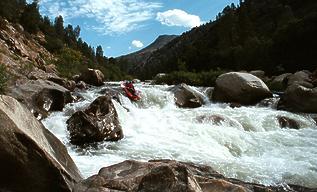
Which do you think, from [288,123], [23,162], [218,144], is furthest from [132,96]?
[23,162]

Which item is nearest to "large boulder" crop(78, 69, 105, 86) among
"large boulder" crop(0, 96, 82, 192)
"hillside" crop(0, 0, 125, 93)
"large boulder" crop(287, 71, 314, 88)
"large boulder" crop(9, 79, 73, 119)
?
"hillside" crop(0, 0, 125, 93)

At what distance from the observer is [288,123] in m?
15.3

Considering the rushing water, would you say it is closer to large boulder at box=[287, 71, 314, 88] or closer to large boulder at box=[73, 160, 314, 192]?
large boulder at box=[73, 160, 314, 192]

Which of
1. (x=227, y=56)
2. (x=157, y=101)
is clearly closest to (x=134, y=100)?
(x=157, y=101)

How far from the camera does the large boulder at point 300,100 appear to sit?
57.3 feet

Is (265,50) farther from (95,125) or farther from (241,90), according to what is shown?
(95,125)

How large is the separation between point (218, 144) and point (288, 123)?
4.89 metres

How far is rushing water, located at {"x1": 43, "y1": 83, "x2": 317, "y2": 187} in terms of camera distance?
9.00 metres

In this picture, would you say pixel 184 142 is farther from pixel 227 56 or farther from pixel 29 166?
pixel 227 56

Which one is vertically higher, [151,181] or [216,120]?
[151,181]

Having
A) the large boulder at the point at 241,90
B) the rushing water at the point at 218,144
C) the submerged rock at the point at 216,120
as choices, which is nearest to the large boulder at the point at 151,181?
the rushing water at the point at 218,144

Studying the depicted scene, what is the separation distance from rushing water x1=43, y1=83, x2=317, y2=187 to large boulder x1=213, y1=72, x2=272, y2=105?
7.82 feet

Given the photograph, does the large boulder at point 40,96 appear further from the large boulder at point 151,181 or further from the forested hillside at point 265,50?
the forested hillside at point 265,50

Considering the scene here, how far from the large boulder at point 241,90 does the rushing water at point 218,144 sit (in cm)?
238
